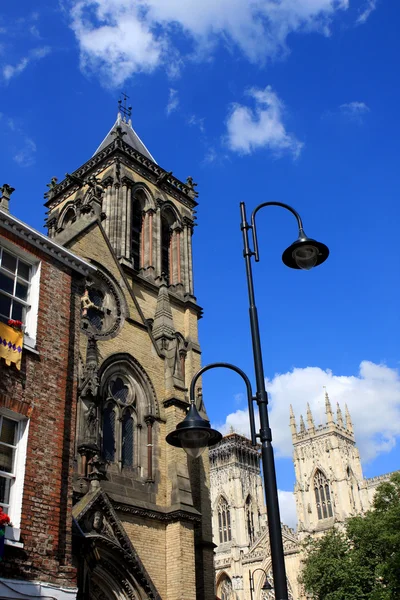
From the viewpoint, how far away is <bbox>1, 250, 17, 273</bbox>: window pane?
13295 mm

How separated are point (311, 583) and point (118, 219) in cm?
2819

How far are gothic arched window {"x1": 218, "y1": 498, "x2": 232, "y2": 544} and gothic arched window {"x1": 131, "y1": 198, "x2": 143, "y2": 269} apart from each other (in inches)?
2388

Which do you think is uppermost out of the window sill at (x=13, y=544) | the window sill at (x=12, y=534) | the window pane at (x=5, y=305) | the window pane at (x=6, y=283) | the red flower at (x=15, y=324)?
Answer: the window pane at (x=6, y=283)

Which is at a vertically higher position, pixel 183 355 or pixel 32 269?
pixel 183 355

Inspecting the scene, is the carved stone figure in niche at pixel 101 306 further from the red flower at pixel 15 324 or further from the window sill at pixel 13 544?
the window sill at pixel 13 544

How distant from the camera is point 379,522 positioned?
3809cm

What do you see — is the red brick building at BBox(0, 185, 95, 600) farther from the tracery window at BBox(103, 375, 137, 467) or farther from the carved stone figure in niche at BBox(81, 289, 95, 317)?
the tracery window at BBox(103, 375, 137, 467)

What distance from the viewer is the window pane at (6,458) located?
1152cm

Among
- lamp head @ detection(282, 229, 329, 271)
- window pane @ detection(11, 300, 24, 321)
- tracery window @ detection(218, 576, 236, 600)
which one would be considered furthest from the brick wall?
tracery window @ detection(218, 576, 236, 600)

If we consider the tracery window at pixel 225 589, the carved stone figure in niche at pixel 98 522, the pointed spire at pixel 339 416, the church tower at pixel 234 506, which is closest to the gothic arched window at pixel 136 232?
the carved stone figure in niche at pixel 98 522

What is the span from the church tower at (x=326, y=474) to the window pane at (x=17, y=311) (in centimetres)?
6759

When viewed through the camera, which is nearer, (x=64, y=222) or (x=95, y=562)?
(x=95, y=562)

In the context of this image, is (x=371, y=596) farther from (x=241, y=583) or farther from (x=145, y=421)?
(x=241, y=583)

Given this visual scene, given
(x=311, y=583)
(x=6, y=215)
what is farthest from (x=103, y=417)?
(x=311, y=583)
